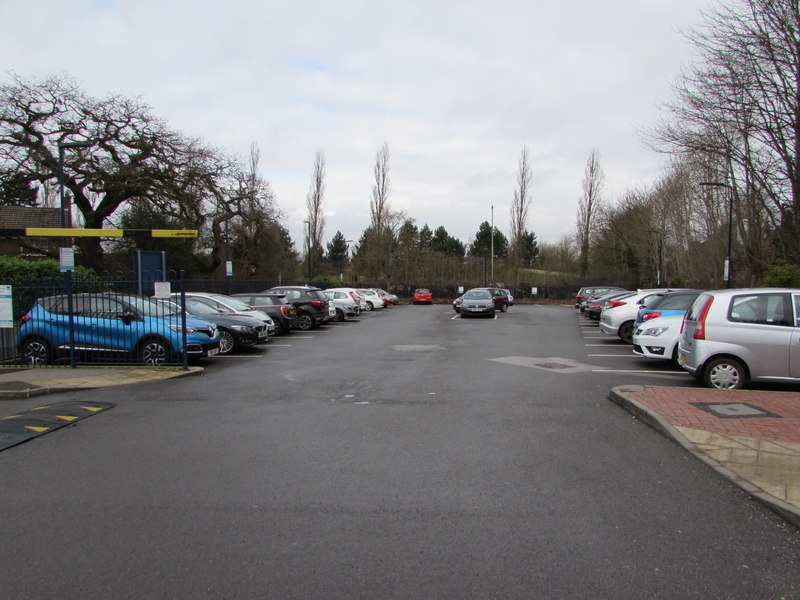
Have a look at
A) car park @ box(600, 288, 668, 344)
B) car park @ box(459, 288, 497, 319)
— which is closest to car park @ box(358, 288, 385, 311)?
car park @ box(459, 288, 497, 319)

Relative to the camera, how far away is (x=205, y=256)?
4556cm

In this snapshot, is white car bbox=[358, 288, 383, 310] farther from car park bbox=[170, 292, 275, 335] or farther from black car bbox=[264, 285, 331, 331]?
car park bbox=[170, 292, 275, 335]

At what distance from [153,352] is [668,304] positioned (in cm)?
1126

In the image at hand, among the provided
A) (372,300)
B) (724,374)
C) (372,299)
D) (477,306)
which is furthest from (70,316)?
(372,299)

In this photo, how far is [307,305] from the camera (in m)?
22.1

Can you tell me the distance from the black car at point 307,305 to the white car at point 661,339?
1335cm

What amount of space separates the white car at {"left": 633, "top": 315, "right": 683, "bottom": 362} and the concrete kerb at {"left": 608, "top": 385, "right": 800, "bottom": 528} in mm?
2874

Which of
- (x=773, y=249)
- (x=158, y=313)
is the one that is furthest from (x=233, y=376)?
(x=773, y=249)

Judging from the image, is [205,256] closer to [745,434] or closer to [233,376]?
[233,376]

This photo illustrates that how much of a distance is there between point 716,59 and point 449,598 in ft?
68.1

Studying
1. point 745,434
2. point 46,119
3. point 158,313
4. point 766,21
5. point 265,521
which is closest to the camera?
point 265,521

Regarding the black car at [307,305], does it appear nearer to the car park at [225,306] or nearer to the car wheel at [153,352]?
the car park at [225,306]

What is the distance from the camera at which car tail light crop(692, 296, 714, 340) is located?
869 cm

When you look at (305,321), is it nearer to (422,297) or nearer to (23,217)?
(422,297)
